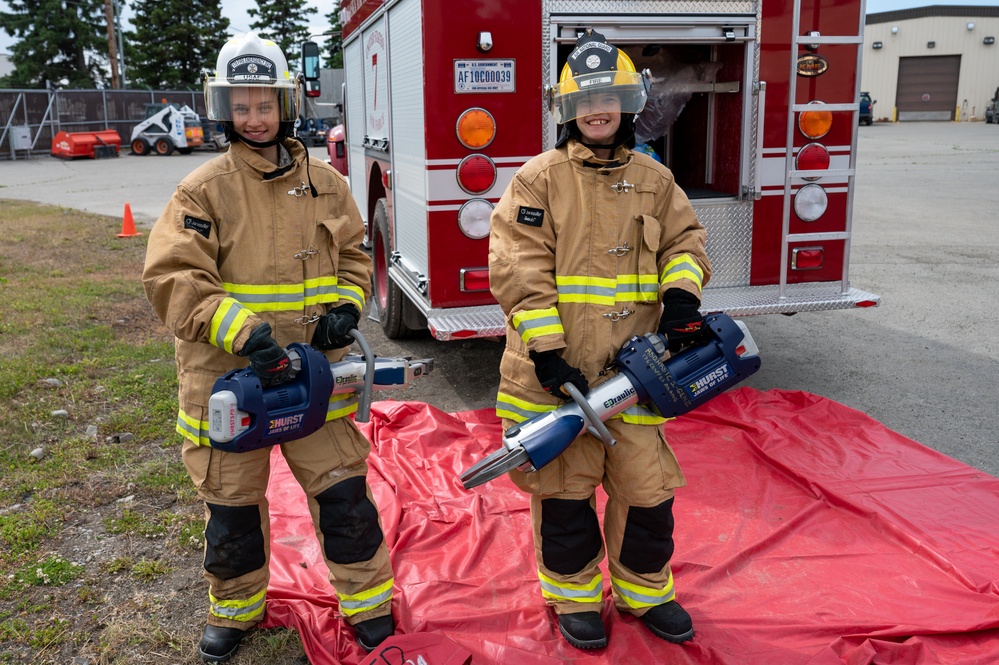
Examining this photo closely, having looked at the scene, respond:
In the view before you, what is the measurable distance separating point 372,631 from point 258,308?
3.84 feet

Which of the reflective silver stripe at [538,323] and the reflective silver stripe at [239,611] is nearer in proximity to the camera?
the reflective silver stripe at [538,323]

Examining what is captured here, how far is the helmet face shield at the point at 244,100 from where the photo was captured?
9.06 feet

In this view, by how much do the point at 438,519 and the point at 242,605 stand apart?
3.68ft

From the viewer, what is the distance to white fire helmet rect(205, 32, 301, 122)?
2.75 m

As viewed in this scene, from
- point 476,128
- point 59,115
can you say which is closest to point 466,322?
point 476,128

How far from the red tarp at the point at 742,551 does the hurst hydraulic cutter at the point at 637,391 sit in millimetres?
719

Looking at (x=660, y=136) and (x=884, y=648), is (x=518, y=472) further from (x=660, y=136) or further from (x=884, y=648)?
(x=660, y=136)

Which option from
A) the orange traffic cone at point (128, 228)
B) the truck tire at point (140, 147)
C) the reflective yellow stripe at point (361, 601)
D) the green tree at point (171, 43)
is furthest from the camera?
the green tree at point (171, 43)

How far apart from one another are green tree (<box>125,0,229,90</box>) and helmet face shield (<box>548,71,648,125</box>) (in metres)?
44.4

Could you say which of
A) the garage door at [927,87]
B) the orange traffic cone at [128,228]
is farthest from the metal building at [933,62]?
the orange traffic cone at [128,228]

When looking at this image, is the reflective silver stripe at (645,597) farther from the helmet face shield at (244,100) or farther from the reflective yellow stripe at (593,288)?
the helmet face shield at (244,100)

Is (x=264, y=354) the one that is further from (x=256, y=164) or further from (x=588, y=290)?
(x=588, y=290)

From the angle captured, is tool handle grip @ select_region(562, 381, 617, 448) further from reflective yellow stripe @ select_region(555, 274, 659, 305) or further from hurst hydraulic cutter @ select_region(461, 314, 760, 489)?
reflective yellow stripe @ select_region(555, 274, 659, 305)

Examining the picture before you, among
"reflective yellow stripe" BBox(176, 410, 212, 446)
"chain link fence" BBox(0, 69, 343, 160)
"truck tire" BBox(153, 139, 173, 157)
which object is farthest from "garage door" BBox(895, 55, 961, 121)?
"reflective yellow stripe" BBox(176, 410, 212, 446)
